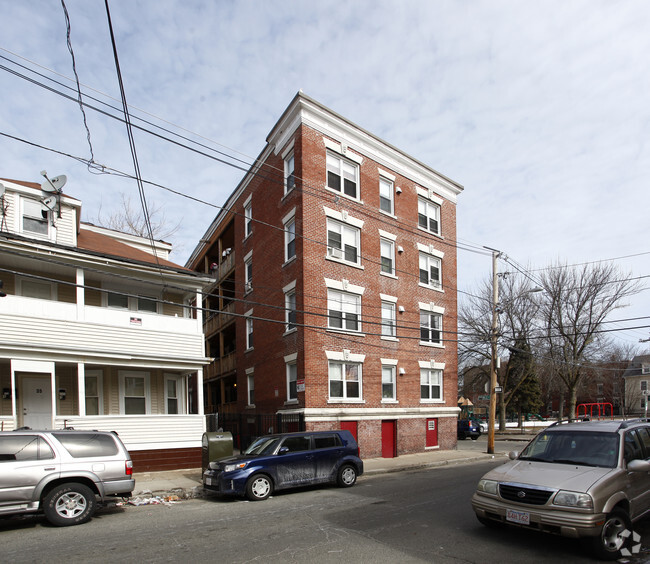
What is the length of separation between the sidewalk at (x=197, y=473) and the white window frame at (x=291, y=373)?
12.7 ft

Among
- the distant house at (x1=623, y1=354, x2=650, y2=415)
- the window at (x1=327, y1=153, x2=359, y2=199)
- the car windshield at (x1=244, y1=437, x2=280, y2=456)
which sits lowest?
the distant house at (x1=623, y1=354, x2=650, y2=415)

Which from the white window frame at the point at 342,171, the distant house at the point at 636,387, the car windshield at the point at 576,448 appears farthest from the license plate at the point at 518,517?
the distant house at the point at 636,387

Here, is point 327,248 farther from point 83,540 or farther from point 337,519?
point 83,540

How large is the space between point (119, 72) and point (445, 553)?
368 inches

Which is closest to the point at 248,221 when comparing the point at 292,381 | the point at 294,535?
the point at 292,381

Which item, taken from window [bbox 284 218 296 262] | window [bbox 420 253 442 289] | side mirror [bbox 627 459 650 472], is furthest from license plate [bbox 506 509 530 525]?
window [bbox 420 253 442 289]

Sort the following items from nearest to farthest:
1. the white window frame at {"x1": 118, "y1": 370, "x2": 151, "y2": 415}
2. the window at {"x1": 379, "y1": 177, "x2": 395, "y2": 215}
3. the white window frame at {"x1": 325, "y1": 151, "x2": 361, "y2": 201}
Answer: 1. the white window frame at {"x1": 118, "y1": 370, "x2": 151, "y2": 415}
2. the white window frame at {"x1": 325, "y1": 151, "x2": 361, "y2": 201}
3. the window at {"x1": 379, "y1": 177, "x2": 395, "y2": 215}

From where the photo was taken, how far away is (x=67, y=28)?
870cm

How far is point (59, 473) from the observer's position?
31.0ft

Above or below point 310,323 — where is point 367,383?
below

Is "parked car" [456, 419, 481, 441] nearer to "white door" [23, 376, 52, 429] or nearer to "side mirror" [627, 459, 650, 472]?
"white door" [23, 376, 52, 429]

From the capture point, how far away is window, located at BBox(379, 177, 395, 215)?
24250mm

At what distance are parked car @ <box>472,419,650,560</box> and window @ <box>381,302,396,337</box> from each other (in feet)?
47.6

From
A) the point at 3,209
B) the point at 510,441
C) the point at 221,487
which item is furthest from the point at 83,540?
the point at 510,441
